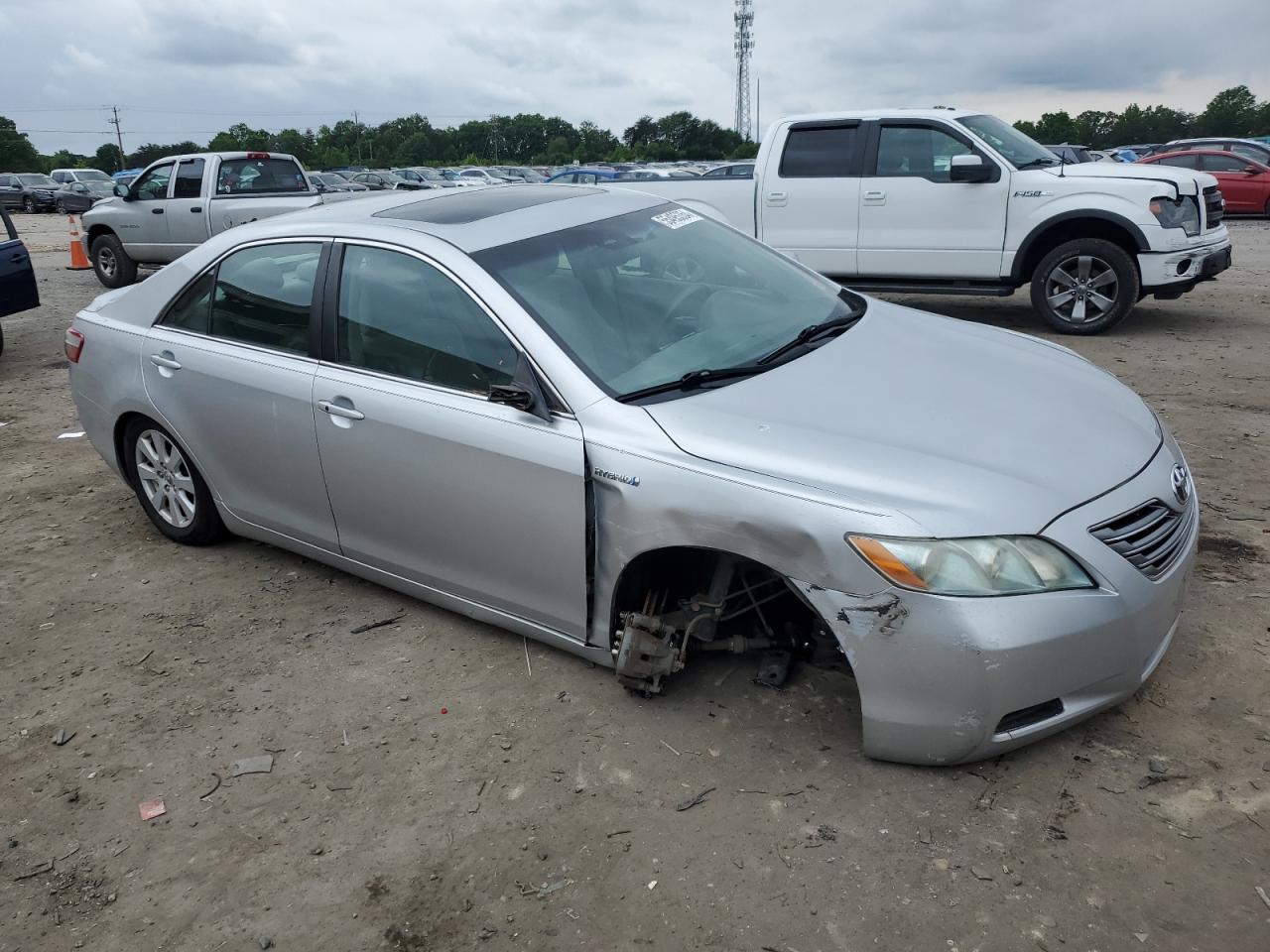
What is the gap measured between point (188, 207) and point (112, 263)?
6.98ft

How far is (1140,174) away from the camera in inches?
344

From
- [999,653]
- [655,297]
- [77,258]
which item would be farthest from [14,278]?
[999,653]

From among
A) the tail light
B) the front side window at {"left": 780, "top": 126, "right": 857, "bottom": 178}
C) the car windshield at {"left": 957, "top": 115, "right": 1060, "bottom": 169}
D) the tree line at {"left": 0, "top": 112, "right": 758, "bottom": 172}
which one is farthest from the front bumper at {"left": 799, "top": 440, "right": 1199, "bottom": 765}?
the tree line at {"left": 0, "top": 112, "right": 758, "bottom": 172}

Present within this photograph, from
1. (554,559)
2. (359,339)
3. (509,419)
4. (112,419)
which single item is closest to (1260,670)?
(554,559)

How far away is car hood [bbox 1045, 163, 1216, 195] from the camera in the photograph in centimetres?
867

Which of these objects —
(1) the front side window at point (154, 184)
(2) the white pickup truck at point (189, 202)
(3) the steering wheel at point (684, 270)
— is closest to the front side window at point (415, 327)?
(3) the steering wheel at point (684, 270)

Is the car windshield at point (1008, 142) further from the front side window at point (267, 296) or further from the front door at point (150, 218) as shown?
the front door at point (150, 218)

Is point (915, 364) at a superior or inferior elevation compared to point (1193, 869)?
superior

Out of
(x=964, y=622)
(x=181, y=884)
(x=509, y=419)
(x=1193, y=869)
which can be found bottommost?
(x=181, y=884)

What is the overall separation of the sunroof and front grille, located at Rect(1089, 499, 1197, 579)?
251 centimetres

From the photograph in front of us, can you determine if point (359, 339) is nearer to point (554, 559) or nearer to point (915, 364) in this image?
point (554, 559)

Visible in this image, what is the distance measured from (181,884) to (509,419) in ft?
5.47

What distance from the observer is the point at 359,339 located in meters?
3.90

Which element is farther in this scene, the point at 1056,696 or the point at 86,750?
the point at 86,750
